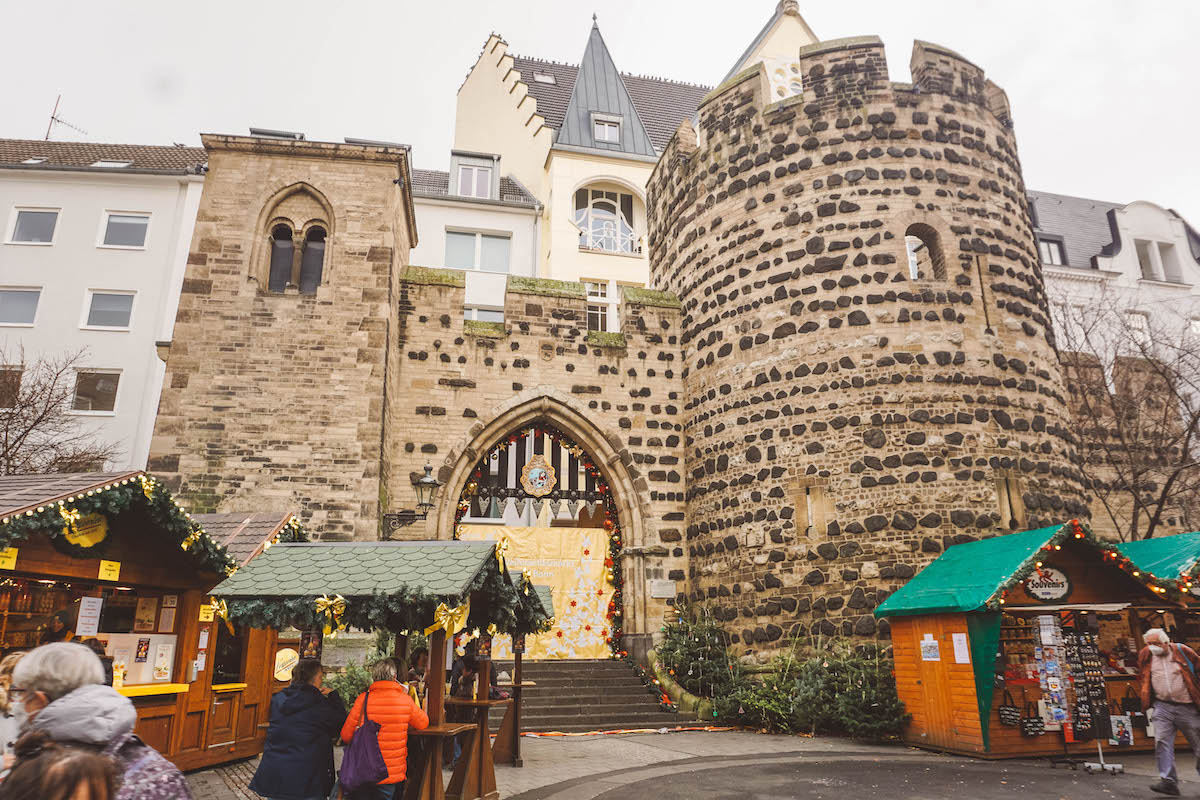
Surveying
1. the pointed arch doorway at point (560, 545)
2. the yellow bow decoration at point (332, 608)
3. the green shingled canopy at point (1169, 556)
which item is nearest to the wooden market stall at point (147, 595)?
the yellow bow decoration at point (332, 608)

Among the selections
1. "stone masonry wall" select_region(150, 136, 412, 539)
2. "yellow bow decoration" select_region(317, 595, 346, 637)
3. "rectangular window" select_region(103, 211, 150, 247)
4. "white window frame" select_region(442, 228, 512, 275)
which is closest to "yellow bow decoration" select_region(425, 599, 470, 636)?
"yellow bow decoration" select_region(317, 595, 346, 637)

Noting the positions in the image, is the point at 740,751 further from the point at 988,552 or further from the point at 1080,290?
the point at 1080,290

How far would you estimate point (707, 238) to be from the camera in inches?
539

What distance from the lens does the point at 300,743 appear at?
184 inches

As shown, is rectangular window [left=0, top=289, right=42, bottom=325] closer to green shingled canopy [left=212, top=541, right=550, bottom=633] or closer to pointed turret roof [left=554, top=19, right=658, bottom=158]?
pointed turret roof [left=554, top=19, right=658, bottom=158]

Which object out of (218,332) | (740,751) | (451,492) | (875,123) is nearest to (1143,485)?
(875,123)

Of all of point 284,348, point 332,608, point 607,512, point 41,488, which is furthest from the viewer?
point 607,512

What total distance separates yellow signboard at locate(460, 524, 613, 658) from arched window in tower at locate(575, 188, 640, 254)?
10046 millimetres

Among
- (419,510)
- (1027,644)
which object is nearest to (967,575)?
(1027,644)

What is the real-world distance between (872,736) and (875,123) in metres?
8.71

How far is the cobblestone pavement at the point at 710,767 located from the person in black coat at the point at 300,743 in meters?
2.22

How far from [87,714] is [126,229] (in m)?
23.8

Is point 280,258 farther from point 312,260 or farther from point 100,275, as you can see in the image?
point 100,275

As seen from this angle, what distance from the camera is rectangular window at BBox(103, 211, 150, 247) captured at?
72.0 feet
